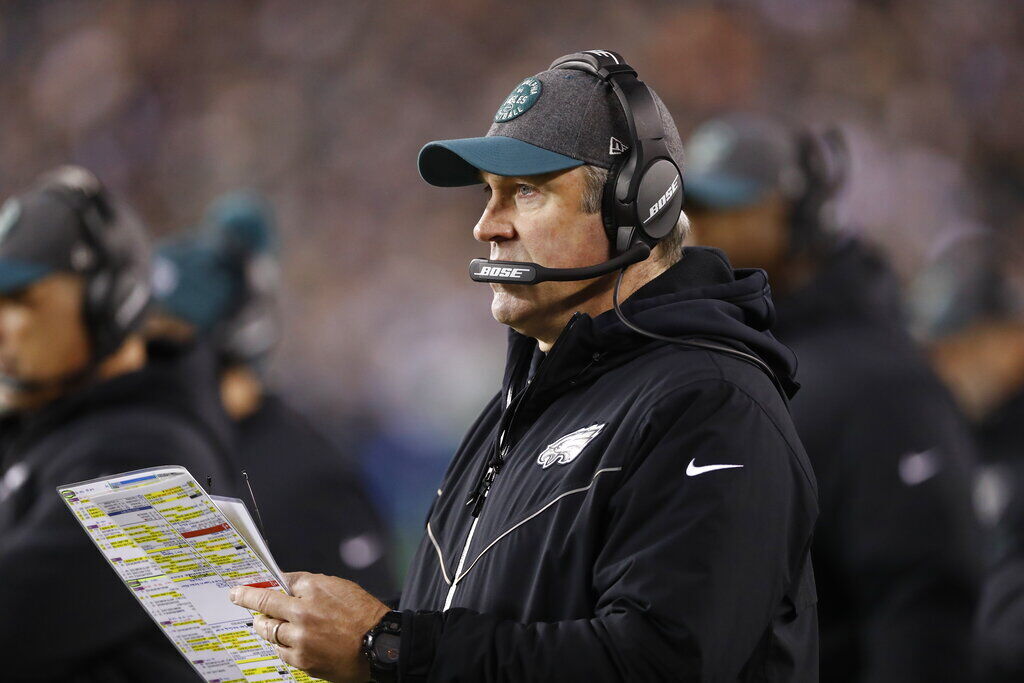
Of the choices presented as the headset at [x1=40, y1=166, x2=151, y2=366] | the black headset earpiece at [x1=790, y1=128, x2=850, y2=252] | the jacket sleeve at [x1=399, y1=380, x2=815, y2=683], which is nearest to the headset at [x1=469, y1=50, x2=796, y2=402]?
the jacket sleeve at [x1=399, y1=380, x2=815, y2=683]

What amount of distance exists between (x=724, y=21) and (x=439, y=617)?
7.36m

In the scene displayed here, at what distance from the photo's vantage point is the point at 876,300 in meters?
3.67

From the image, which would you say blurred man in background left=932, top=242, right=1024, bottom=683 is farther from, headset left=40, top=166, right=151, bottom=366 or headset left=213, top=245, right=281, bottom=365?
headset left=213, top=245, right=281, bottom=365

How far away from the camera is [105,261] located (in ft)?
11.3

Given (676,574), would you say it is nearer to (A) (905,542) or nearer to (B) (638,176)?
(B) (638,176)

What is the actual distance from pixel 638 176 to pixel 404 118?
7.02 m

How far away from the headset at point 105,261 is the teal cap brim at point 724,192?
1.58 meters

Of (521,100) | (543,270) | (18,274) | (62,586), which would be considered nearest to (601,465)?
(543,270)

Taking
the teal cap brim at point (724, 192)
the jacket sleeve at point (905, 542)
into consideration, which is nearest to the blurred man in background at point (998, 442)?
the jacket sleeve at point (905, 542)

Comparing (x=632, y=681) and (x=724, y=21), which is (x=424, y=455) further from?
(x=632, y=681)

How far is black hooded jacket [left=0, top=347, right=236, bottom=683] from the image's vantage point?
287 cm

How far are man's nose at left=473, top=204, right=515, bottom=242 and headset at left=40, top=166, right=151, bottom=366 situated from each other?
1769 mm

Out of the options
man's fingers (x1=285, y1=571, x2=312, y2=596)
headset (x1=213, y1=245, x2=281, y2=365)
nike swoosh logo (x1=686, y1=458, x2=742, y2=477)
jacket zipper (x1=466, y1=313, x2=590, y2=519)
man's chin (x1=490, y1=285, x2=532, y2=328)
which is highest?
man's chin (x1=490, y1=285, x2=532, y2=328)

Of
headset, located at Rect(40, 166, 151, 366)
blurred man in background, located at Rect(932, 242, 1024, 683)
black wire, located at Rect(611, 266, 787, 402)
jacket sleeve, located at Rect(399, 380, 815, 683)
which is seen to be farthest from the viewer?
blurred man in background, located at Rect(932, 242, 1024, 683)
